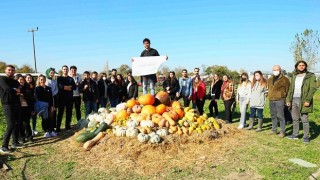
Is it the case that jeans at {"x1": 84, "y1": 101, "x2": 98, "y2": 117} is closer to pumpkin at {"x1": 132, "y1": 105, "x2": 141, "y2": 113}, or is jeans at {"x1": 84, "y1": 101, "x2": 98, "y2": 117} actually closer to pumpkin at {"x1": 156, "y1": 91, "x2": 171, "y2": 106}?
pumpkin at {"x1": 132, "y1": 105, "x2": 141, "y2": 113}

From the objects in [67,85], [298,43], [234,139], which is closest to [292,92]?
[234,139]

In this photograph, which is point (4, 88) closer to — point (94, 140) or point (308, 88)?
point (94, 140)

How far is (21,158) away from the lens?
22.3 feet

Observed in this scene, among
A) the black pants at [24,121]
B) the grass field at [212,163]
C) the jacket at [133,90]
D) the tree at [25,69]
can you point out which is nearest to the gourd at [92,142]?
the grass field at [212,163]

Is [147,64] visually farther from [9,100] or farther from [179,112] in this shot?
[9,100]

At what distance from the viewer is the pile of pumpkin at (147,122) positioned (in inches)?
293

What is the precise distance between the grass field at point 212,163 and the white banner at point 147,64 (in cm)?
309

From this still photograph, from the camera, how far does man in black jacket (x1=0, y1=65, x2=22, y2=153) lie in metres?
7.00

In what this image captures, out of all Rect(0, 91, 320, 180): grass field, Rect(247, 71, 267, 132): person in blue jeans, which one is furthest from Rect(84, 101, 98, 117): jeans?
Rect(247, 71, 267, 132): person in blue jeans

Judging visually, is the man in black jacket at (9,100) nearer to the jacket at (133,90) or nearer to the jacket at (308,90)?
the jacket at (133,90)

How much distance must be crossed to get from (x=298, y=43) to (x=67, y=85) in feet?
130

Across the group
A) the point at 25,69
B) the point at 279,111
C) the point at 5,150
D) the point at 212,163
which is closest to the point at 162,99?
the point at 212,163

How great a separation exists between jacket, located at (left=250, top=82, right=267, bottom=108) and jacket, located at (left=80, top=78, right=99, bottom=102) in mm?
5529

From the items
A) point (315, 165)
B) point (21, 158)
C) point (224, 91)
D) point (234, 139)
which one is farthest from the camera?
point (224, 91)
